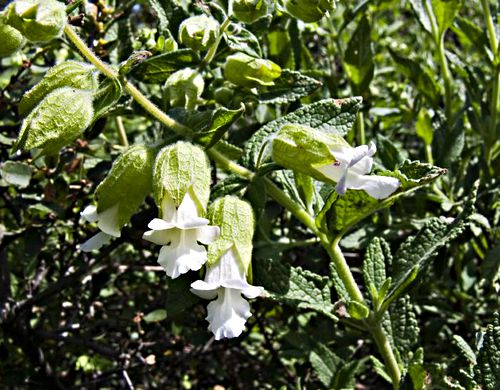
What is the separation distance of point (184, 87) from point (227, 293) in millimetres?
404

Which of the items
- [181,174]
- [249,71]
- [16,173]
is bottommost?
[16,173]

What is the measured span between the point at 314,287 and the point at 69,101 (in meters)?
0.58

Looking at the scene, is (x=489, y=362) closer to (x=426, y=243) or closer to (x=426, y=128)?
(x=426, y=243)

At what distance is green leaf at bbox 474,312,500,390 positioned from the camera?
3.71 ft

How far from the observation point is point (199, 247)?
44.9 inches

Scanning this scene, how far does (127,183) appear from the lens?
120 cm

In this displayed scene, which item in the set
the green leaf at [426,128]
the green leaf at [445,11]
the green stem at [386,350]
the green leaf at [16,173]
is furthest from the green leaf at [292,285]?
the green leaf at [445,11]

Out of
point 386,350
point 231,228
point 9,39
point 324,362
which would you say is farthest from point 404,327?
point 9,39

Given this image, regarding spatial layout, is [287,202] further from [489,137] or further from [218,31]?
[489,137]

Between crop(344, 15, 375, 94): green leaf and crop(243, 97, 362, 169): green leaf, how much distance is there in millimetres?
551

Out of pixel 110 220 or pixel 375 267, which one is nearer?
pixel 110 220

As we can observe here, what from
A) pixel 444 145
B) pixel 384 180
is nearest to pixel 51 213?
pixel 384 180

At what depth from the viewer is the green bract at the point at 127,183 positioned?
1.19 meters

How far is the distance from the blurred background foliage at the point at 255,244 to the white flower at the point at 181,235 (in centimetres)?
32
